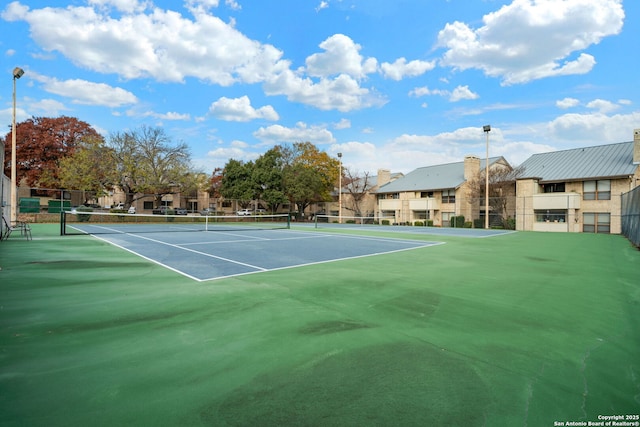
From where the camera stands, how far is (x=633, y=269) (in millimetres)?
9391

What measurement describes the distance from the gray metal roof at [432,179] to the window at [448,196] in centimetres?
98

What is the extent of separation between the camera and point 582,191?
33.5 m

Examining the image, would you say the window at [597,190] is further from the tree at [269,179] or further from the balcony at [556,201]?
the tree at [269,179]

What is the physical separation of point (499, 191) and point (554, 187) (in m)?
5.25

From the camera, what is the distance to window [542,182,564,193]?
3544 centimetres

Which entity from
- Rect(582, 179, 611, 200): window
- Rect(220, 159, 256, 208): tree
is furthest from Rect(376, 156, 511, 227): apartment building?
Rect(220, 159, 256, 208): tree

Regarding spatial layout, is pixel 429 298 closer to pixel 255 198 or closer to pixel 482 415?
pixel 482 415

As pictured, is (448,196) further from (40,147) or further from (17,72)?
(40,147)

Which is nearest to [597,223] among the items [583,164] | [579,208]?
[579,208]

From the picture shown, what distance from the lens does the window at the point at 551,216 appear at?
32.9 metres

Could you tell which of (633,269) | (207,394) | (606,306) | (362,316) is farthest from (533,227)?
(207,394)

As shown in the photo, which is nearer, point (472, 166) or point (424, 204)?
point (472, 166)

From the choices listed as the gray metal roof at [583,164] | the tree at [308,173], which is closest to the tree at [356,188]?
the tree at [308,173]

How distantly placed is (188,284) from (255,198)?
45.0m
